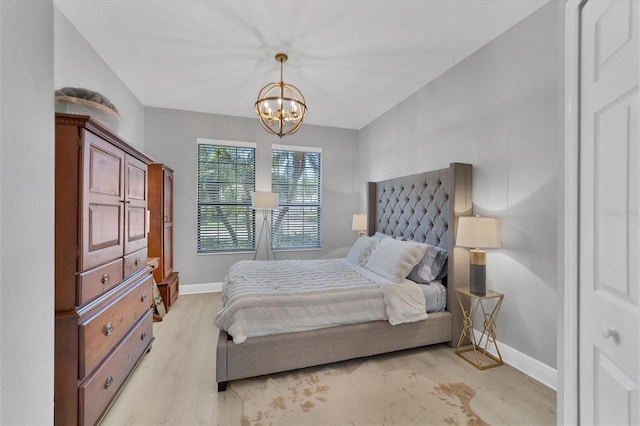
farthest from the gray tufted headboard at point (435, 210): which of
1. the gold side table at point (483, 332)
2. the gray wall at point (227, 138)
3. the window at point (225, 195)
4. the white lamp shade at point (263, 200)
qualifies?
the window at point (225, 195)

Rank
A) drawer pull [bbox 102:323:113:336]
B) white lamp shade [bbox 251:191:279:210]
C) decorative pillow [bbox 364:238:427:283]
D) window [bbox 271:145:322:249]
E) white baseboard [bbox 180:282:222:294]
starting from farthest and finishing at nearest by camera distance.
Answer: window [bbox 271:145:322:249] < white baseboard [bbox 180:282:222:294] < white lamp shade [bbox 251:191:279:210] < decorative pillow [bbox 364:238:427:283] < drawer pull [bbox 102:323:113:336]

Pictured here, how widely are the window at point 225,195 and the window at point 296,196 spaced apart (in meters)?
0.41

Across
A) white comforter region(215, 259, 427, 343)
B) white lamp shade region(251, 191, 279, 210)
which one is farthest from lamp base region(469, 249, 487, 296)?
white lamp shade region(251, 191, 279, 210)

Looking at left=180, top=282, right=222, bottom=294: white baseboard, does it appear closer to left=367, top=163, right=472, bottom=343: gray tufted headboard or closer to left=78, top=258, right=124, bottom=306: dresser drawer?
left=78, top=258, right=124, bottom=306: dresser drawer

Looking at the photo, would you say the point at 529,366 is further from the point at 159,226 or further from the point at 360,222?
the point at 159,226

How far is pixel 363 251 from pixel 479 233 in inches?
57.3

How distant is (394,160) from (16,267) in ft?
13.1

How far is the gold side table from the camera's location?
94.3 inches

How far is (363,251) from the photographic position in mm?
3555

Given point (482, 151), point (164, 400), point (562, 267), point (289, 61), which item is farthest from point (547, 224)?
point (164, 400)

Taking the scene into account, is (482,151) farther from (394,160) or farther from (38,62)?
(38,62)

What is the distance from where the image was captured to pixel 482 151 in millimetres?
2691
